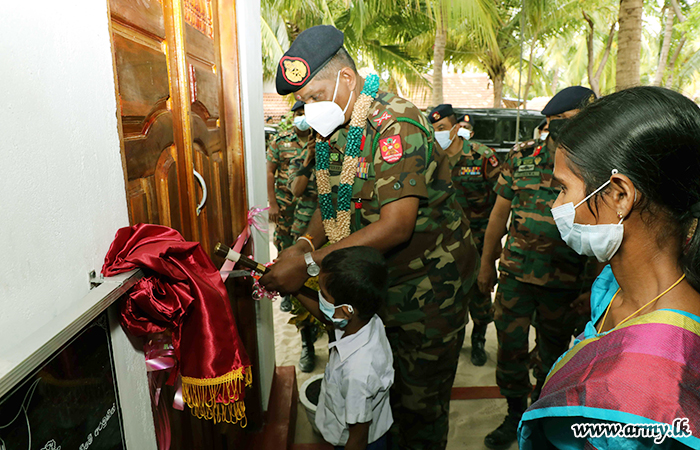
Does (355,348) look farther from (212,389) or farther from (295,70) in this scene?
(295,70)

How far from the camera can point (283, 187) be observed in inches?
192

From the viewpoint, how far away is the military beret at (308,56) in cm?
173

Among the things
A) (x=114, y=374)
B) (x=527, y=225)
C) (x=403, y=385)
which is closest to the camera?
(x=114, y=374)

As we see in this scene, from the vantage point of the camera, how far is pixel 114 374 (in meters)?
A: 0.89

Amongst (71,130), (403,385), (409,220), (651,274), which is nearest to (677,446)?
(651,274)

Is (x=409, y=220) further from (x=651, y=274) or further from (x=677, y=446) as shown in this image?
(x=677, y=446)

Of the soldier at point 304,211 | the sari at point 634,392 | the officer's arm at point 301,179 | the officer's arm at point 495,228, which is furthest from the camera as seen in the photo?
the officer's arm at point 301,179

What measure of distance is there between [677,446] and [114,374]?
1068 mm

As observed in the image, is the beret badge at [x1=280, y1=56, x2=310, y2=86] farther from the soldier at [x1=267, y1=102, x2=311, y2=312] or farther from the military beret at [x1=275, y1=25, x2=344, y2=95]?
the soldier at [x1=267, y1=102, x2=311, y2=312]

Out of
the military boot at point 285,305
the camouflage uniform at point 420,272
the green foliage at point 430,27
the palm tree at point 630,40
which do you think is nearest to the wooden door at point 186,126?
the camouflage uniform at point 420,272

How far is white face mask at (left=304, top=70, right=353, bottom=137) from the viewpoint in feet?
5.97

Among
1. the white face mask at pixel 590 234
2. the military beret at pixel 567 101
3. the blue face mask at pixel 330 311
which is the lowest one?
the blue face mask at pixel 330 311

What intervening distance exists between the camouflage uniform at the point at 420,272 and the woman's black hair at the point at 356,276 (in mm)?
236

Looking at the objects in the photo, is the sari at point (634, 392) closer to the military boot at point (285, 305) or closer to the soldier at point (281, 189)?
the military boot at point (285, 305)
